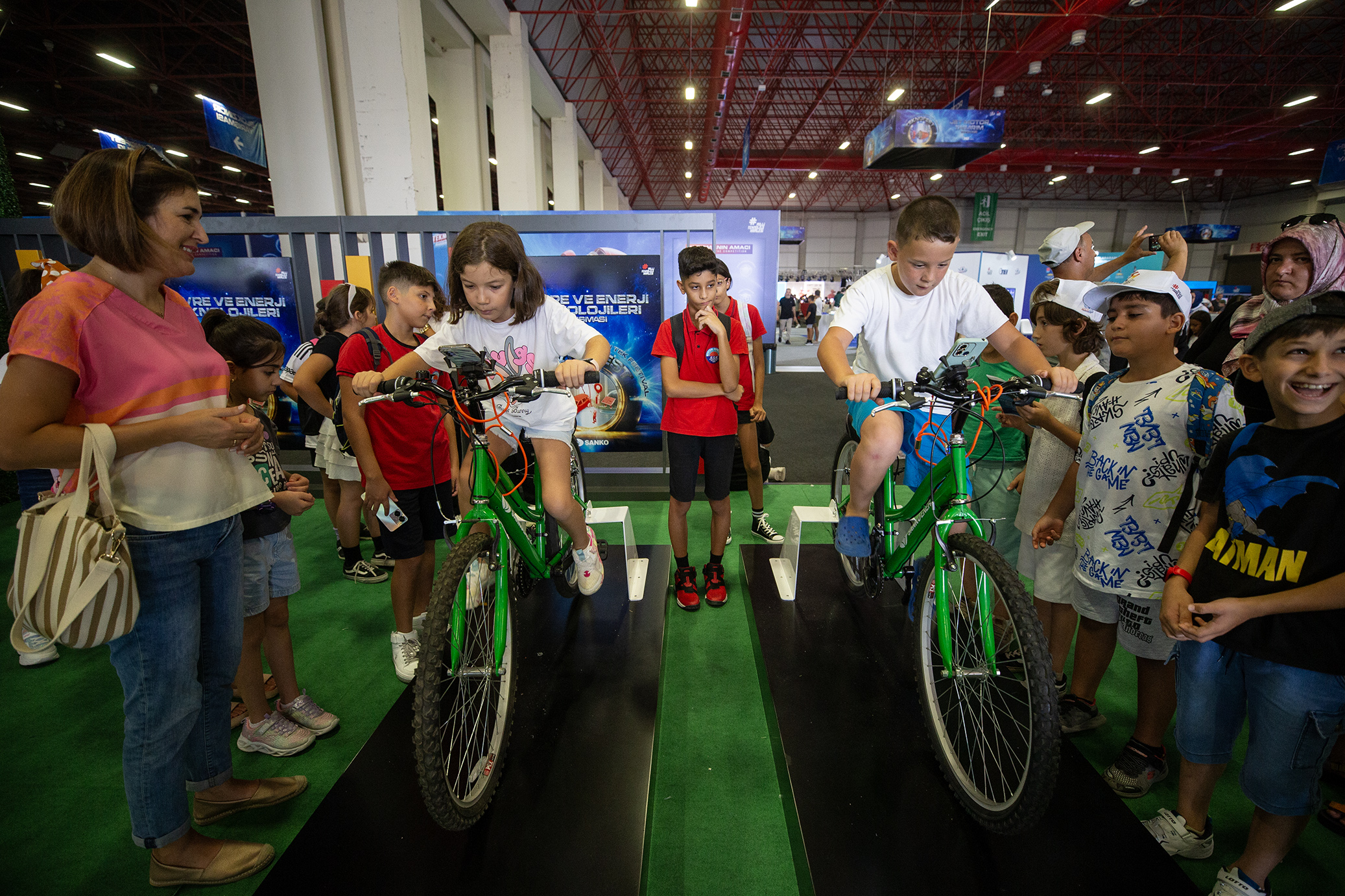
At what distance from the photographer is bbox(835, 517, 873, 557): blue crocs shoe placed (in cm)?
238

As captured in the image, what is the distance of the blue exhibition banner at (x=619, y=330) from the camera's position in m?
5.02

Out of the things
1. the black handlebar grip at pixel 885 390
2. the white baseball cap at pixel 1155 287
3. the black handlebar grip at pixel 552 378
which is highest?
the white baseball cap at pixel 1155 287

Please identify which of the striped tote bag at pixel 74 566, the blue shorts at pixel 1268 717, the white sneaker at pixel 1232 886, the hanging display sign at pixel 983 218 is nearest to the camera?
the striped tote bag at pixel 74 566

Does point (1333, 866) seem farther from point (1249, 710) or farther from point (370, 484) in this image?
point (370, 484)

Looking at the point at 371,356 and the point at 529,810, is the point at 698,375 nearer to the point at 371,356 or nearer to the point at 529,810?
the point at 371,356

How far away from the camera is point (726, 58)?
11.5 meters

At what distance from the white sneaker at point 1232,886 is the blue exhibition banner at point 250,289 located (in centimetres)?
677

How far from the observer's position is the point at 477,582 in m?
1.85

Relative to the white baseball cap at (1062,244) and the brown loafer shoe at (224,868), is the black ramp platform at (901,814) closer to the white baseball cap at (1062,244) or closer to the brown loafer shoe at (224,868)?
the brown loafer shoe at (224,868)

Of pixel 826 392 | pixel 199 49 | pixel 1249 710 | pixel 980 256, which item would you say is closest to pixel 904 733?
pixel 1249 710

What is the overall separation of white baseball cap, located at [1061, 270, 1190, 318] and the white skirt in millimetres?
3772

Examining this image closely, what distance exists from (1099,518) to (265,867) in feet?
9.71

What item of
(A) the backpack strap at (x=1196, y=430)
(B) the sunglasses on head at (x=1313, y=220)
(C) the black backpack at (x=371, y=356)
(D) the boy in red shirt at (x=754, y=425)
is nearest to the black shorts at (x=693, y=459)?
(D) the boy in red shirt at (x=754, y=425)

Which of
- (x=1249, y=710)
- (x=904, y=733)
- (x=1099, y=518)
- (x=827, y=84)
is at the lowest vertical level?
(x=904, y=733)
